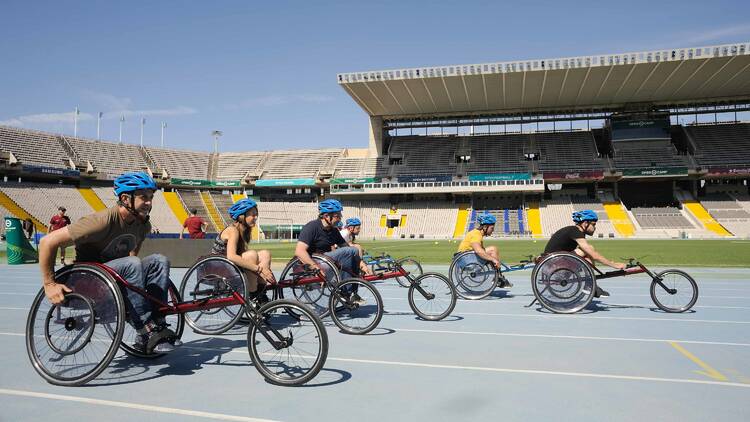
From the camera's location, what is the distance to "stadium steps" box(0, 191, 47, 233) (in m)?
41.5

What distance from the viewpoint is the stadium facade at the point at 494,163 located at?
43875mm

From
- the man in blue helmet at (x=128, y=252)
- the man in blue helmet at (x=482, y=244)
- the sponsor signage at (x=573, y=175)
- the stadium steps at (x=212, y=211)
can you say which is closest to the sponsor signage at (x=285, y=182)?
the stadium steps at (x=212, y=211)

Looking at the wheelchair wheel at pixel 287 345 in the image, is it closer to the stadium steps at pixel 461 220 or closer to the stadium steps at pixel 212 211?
the stadium steps at pixel 461 220

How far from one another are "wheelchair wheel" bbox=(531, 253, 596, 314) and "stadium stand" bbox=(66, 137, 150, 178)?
55.7 meters

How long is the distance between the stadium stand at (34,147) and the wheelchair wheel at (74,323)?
53.7 m

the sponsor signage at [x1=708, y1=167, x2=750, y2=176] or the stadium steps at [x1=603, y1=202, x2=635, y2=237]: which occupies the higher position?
the sponsor signage at [x1=708, y1=167, x2=750, y2=176]

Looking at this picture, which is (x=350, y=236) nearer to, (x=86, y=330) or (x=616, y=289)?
(x=616, y=289)

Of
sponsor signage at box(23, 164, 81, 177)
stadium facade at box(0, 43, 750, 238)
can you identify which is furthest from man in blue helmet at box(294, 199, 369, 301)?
sponsor signage at box(23, 164, 81, 177)

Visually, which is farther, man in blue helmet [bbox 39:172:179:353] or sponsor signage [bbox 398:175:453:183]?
sponsor signage [bbox 398:175:453:183]

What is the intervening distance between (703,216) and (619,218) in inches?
294

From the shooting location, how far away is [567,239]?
7457mm

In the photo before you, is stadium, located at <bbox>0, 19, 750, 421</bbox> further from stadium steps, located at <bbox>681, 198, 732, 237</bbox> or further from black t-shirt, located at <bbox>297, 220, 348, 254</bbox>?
stadium steps, located at <bbox>681, 198, 732, 237</bbox>

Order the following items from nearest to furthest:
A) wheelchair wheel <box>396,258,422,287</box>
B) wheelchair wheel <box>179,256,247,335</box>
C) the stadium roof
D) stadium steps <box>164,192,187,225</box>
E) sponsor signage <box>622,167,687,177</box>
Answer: wheelchair wheel <box>179,256,247,335</box>, wheelchair wheel <box>396,258,422,287</box>, the stadium roof, sponsor signage <box>622,167,687,177</box>, stadium steps <box>164,192,187,225</box>

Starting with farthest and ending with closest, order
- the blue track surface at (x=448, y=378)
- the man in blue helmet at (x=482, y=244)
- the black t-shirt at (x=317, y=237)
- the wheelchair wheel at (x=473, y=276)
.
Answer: the wheelchair wheel at (x=473, y=276) → the man in blue helmet at (x=482, y=244) → the black t-shirt at (x=317, y=237) → the blue track surface at (x=448, y=378)
